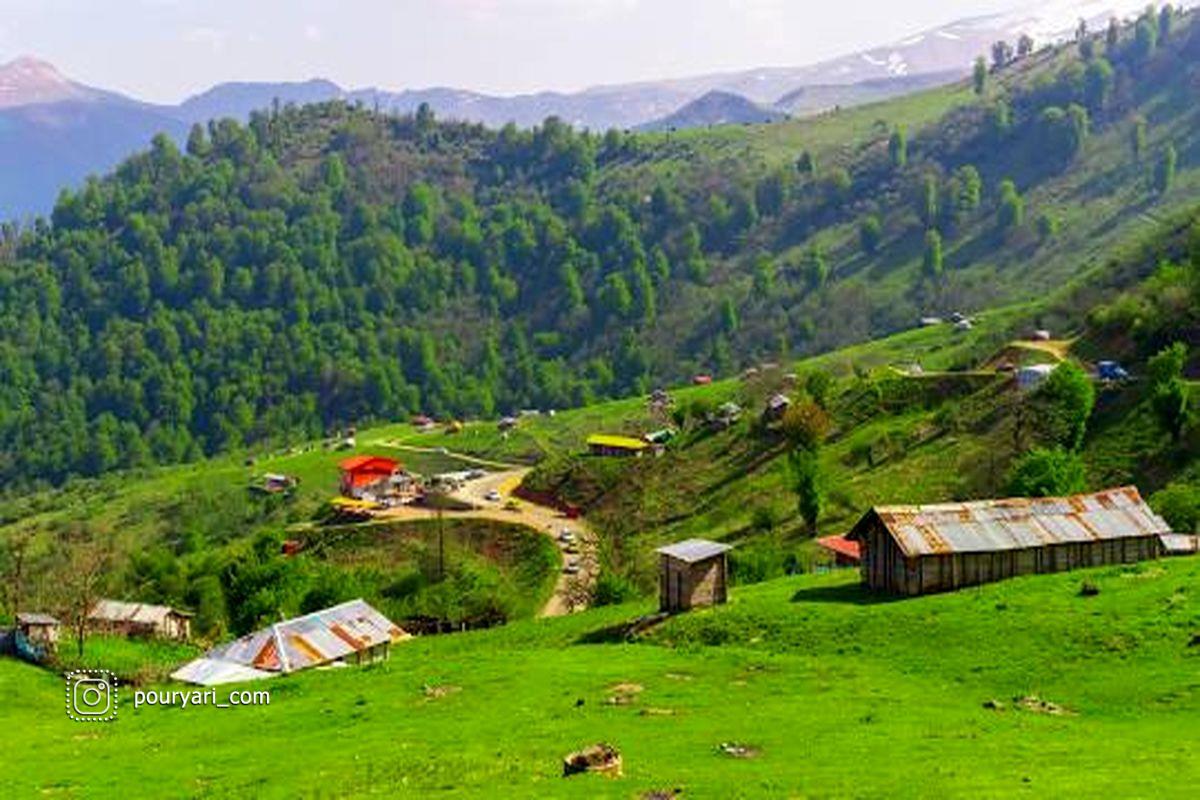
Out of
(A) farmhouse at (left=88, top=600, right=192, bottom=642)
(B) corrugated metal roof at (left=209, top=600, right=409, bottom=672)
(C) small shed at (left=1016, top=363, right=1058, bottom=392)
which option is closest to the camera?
(B) corrugated metal roof at (left=209, top=600, right=409, bottom=672)

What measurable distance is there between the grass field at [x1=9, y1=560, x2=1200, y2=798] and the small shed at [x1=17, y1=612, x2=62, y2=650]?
6.50m

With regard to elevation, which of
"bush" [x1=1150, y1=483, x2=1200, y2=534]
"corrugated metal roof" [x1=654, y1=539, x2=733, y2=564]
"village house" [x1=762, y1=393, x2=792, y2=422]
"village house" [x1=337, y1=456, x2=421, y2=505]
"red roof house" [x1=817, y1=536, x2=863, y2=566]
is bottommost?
"village house" [x1=337, y1=456, x2=421, y2=505]

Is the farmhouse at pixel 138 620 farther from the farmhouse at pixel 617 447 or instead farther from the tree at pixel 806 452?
the farmhouse at pixel 617 447

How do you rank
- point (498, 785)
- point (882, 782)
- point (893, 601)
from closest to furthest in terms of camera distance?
point (882, 782) < point (498, 785) < point (893, 601)

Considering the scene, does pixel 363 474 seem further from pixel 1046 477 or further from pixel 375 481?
pixel 1046 477

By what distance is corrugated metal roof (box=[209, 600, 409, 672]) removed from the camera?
6800 cm

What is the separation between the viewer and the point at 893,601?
63.6 m

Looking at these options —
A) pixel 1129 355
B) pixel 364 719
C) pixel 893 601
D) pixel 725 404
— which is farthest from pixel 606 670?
pixel 725 404

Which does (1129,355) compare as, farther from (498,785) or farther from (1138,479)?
(498,785)

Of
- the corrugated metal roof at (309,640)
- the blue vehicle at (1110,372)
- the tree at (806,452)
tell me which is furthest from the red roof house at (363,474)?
the corrugated metal roof at (309,640)

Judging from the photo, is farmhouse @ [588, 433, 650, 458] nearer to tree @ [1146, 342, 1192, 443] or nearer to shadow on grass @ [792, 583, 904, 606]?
tree @ [1146, 342, 1192, 443]

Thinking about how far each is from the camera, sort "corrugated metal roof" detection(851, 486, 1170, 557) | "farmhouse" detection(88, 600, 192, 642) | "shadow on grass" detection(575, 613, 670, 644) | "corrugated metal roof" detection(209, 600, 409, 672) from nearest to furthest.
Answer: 1. "shadow on grass" detection(575, 613, 670, 644)
2. "corrugated metal roof" detection(851, 486, 1170, 557)
3. "corrugated metal roof" detection(209, 600, 409, 672)
4. "farmhouse" detection(88, 600, 192, 642)

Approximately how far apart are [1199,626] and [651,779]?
86.8 feet

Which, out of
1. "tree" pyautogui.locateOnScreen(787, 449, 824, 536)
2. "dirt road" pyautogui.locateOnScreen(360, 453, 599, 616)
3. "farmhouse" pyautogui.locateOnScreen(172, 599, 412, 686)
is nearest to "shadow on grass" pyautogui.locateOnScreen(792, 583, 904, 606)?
"farmhouse" pyautogui.locateOnScreen(172, 599, 412, 686)
